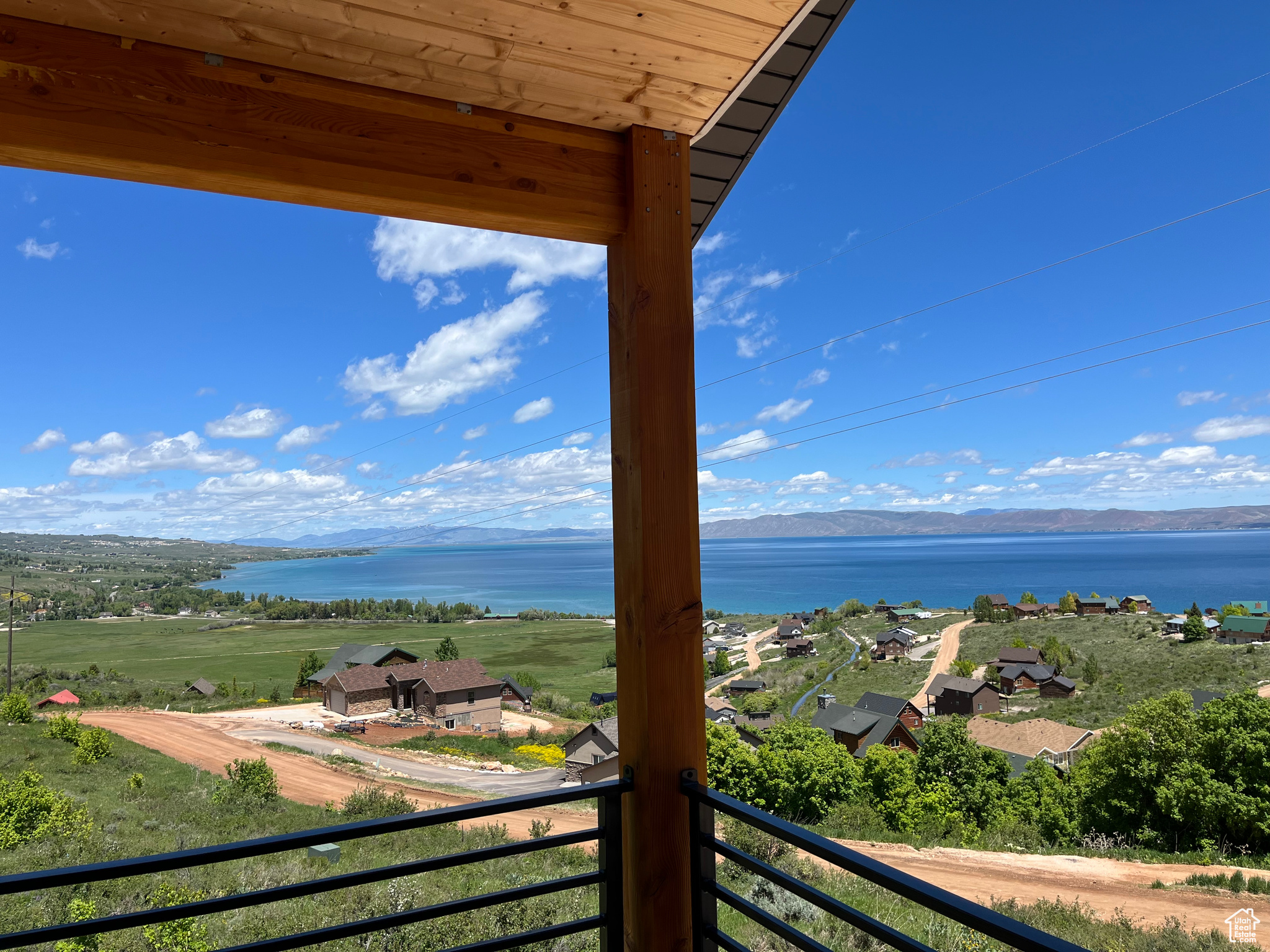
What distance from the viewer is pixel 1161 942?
6789 mm

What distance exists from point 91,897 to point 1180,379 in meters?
31.7

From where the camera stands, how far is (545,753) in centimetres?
696

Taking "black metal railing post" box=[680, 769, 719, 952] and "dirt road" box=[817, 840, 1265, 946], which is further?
"dirt road" box=[817, 840, 1265, 946]

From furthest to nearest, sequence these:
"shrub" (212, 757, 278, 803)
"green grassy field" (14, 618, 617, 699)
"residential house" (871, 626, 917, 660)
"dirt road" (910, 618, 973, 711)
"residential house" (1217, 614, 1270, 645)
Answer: "residential house" (871, 626, 917, 660), "dirt road" (910, 618, 973, 711), "residential house" (1217, 614, 1270, 645), "shrub" (212, 757, 278, 803), "green grassy field" (14, 618, 617, 699)

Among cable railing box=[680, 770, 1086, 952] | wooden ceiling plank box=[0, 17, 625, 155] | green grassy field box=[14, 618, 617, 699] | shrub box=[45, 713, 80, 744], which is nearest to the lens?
cable railing box=[680, 770, 1086, 952]

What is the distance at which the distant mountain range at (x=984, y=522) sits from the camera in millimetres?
13688

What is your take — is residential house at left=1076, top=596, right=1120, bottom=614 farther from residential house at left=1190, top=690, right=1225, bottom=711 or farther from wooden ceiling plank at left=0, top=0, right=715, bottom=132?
wooden ceiling plank at left=0, top=0, right=715, bottom=132

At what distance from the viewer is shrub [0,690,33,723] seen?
5863 mm

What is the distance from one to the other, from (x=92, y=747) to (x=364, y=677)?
111 inches

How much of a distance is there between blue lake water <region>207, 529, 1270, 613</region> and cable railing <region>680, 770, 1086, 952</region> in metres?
1.03

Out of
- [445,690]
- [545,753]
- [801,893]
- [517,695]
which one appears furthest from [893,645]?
[801,893]

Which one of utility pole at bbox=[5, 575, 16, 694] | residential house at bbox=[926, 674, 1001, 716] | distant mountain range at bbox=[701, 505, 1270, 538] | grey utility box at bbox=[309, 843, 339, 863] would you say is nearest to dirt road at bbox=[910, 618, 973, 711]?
residential house at bbox=[926, 674, 1001, 716]

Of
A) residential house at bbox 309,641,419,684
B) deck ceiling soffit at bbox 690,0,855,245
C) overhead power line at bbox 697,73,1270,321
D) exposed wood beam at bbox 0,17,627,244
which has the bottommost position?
residential house at bbox 309,641,419,684

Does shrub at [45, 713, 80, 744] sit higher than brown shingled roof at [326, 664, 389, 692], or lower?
lower
